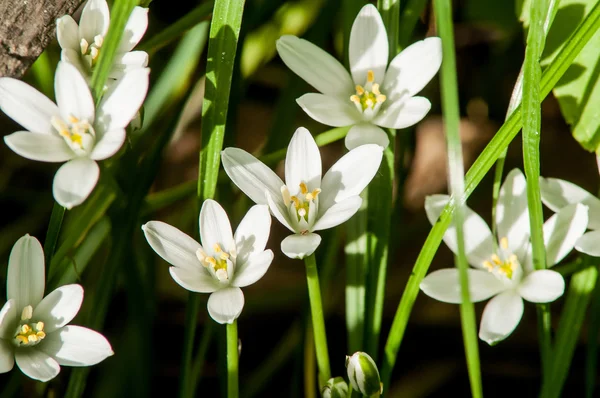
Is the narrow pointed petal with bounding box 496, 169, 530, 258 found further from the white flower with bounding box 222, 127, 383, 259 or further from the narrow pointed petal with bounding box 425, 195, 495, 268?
the white flower with bounding box 222, 127, 383, 259

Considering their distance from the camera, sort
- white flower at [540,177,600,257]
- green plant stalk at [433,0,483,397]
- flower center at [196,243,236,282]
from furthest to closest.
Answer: white flower at [540,177,600,257], flower center at [196,243,236,282], green plant stalk at [433,0,483,397]

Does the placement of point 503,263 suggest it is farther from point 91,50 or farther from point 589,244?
point 91,50

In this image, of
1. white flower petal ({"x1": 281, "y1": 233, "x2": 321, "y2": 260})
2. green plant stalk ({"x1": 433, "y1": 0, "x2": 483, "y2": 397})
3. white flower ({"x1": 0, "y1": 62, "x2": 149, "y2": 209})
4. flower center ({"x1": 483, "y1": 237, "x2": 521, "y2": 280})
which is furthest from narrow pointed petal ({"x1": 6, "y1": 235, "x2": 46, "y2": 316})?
flower center ({"x1": 483, "y1": 237, "x2": 521, "y2": 280})

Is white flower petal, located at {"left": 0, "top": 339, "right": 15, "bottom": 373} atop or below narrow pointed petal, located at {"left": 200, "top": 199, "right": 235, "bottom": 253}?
below

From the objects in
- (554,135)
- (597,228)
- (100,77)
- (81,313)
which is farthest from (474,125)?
(100,77)

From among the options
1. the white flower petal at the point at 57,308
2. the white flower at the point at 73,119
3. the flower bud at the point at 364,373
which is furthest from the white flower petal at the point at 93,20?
the flower bud at the point at 364,373

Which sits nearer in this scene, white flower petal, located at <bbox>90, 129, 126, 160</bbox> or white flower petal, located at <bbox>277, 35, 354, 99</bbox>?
white flower petal, located at <bbox>90, 129, 126, 160</bbox>
